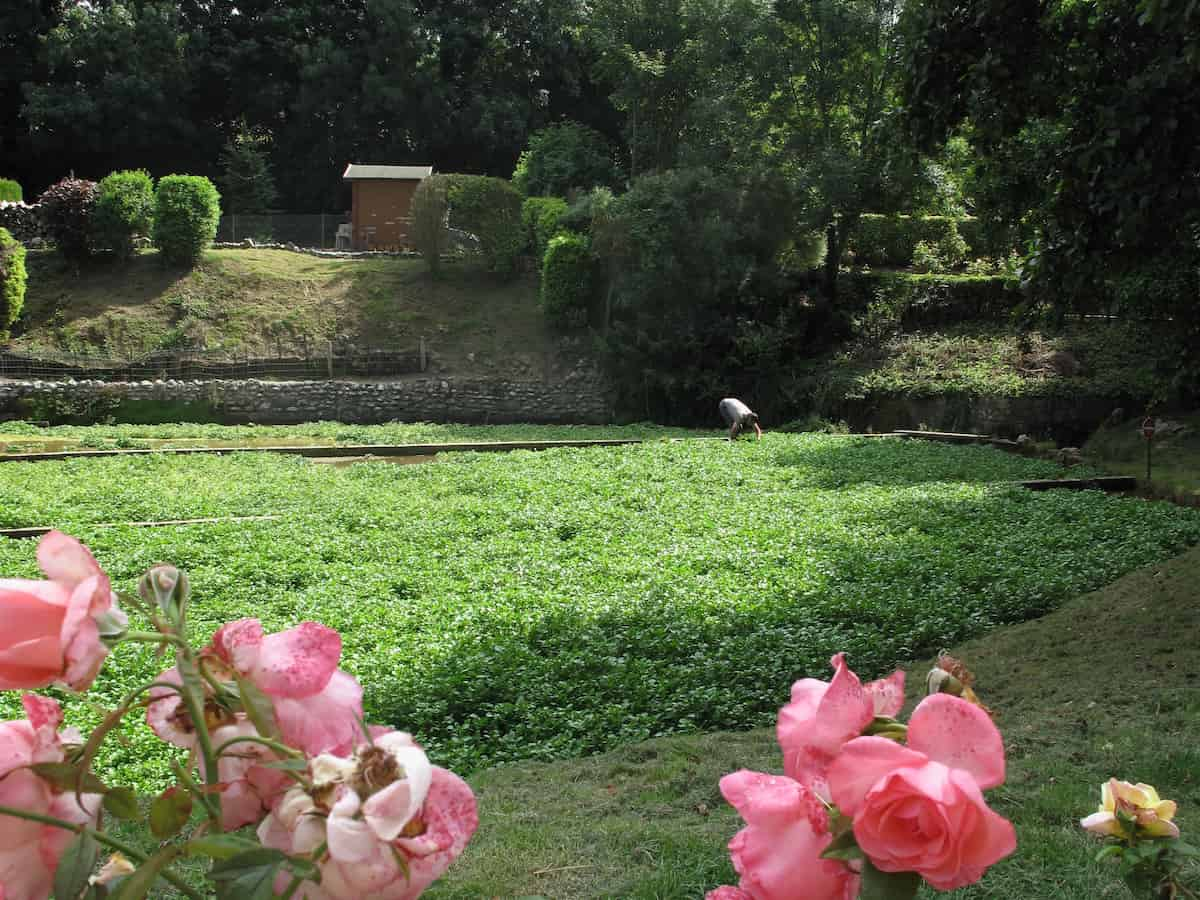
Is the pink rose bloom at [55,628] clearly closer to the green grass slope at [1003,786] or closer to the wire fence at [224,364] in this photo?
the green grass slope at [1003,786]

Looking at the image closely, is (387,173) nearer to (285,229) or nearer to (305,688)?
(285,229)

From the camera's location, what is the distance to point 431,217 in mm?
25516

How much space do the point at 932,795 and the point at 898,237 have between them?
23.7 m

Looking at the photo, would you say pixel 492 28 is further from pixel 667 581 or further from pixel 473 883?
pixel 473 883

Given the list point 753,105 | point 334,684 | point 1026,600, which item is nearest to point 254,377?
point 753,105

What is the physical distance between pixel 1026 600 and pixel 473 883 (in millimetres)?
4678

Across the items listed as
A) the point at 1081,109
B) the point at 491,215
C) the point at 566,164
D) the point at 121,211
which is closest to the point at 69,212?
the point at 121,211

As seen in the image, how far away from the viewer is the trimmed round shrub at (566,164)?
87.0 feet

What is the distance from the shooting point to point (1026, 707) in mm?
4559

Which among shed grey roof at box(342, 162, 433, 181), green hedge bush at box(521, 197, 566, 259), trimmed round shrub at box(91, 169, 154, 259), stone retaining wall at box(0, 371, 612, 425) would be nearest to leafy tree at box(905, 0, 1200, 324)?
stone retaining wall at box(0, 371, 612, 425)

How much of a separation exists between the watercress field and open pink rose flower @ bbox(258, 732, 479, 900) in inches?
149

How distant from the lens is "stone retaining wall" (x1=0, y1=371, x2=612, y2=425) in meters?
19.3

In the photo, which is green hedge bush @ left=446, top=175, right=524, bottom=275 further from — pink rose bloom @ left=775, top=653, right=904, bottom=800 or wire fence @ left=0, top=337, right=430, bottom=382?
pink rose bloom @ left=775, top=653, right=904, bottom=800

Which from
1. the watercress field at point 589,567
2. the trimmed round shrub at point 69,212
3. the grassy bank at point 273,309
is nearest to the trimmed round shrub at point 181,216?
the grassy bank at point 273,309
